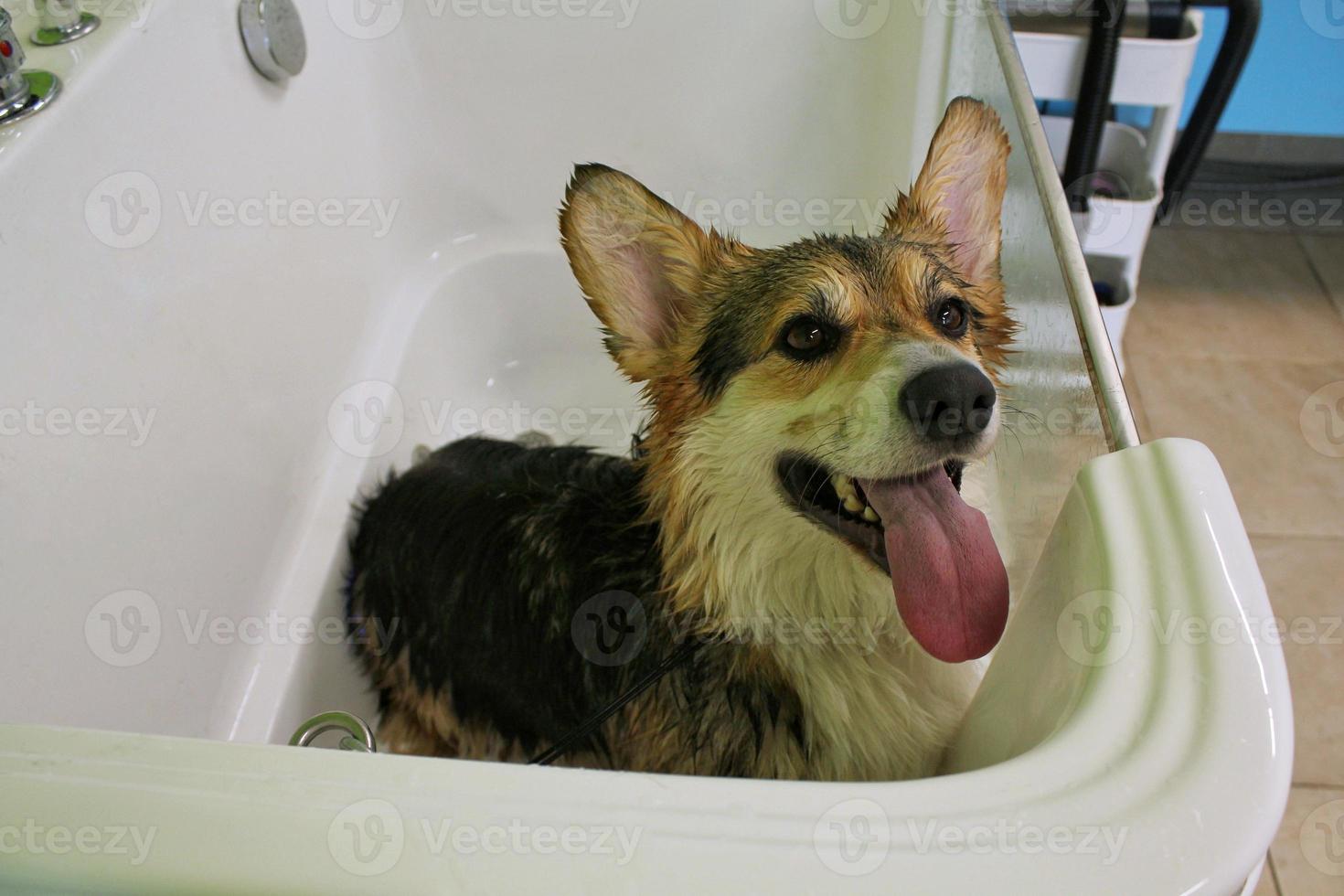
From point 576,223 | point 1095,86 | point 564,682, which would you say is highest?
point 576,223

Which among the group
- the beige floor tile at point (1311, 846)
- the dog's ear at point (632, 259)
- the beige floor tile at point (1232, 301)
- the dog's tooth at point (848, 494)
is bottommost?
the beige floor tile at point (1311, 846)

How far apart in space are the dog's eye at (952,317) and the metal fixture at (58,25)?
3.91 feet

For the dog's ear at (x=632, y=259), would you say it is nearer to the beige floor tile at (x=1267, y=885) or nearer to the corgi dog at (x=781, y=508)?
the corgi dog at (x=781, y=508)

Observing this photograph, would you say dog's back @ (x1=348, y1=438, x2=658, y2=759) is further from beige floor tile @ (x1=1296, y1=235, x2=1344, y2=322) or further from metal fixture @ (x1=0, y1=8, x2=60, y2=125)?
beige floor tile @ (x1=1296, y1=235, x2=1344, y2=322)

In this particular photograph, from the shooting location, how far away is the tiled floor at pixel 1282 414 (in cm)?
147

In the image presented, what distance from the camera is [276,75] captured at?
1.55 meters

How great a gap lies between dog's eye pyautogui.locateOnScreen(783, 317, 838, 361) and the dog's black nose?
14cm

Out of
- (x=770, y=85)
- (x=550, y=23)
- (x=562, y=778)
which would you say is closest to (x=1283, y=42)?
(x=770, y=85)

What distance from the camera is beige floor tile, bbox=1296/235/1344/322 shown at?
228 centimetres

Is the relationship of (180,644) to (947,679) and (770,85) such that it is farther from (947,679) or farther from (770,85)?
(770,85)

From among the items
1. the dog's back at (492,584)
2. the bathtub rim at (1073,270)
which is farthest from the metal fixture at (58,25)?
the bathtub rim at (1073,270)

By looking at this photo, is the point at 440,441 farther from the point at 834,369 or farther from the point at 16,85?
the point at 834,369

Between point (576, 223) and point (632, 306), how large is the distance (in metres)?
0.11

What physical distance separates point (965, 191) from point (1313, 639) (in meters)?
1.21
